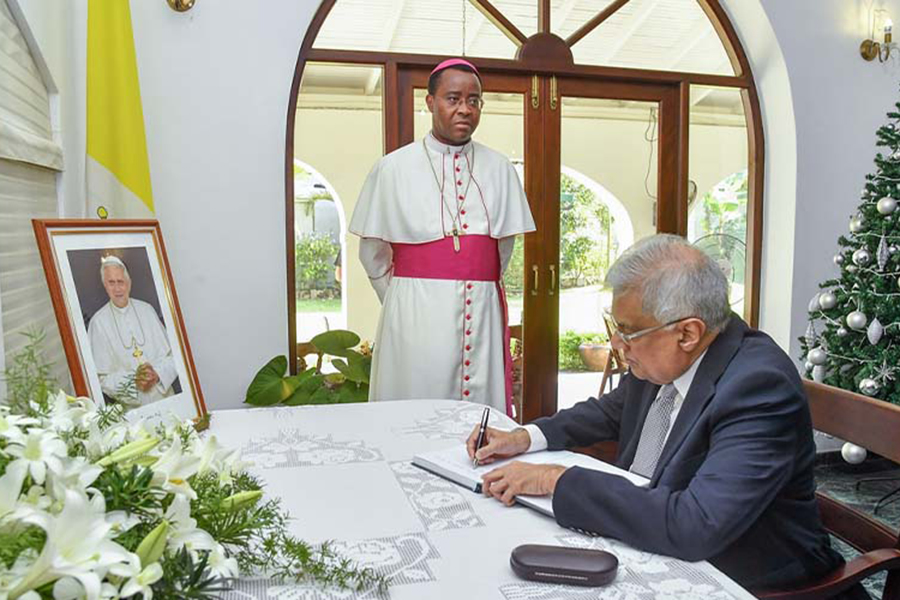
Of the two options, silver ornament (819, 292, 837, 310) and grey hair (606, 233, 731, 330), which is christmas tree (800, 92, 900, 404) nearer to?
silver ornament (819, 292, 837, 310)

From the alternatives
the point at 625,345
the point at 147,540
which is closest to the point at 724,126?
the point at 625,345

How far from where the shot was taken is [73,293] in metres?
1.33

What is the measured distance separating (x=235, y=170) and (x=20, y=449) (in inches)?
102

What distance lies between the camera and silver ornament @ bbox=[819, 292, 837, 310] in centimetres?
349

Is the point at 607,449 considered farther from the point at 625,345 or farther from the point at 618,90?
the point at 625,345

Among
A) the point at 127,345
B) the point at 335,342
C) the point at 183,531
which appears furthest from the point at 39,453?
the point at 335,342

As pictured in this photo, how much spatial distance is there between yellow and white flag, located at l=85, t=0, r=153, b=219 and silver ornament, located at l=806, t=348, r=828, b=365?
9.38ft

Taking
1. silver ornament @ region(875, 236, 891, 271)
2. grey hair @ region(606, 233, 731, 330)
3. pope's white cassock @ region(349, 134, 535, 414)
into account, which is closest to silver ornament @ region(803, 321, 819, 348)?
silver ornament @ region(875, 236, 891, 271)

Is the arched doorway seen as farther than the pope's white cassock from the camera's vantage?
Yes

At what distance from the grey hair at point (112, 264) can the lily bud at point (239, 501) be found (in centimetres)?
79

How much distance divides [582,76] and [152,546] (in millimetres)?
3400

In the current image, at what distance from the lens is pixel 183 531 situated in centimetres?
67

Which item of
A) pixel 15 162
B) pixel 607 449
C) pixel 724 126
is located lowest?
pixel 607 449

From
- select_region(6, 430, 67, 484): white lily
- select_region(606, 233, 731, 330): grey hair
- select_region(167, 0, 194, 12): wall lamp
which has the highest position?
select_region(167, 0, 194, 12): wall lamp
